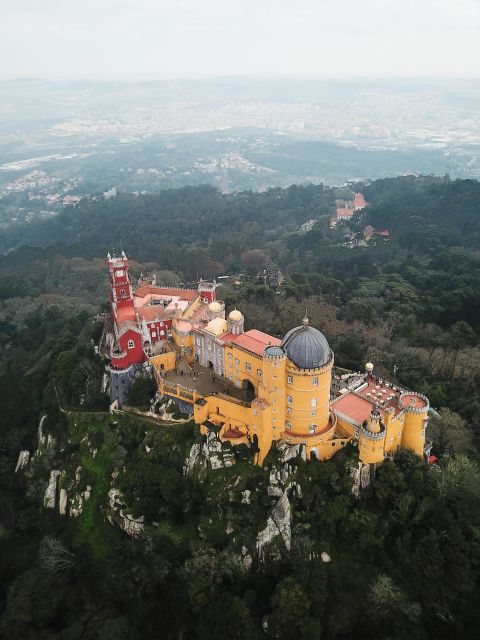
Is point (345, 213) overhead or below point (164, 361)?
below

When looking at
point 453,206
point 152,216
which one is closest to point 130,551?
point 453,206

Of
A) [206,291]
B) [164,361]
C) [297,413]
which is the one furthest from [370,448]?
[206,291]

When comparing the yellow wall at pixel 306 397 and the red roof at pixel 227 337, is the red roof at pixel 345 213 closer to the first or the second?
the red roof at pixel 227 337

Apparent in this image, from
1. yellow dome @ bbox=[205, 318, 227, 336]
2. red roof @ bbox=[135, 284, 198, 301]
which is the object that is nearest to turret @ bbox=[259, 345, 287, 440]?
yellow dome @ bbox=[205, 318, 227, 336]

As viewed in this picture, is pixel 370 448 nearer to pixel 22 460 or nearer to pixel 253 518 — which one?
pixel 253 518

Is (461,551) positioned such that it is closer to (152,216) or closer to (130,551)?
(130,551)

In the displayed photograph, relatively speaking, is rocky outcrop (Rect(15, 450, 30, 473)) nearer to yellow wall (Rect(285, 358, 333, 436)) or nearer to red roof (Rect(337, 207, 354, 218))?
yellow wall (Rect(285, 358, 333, 436))
